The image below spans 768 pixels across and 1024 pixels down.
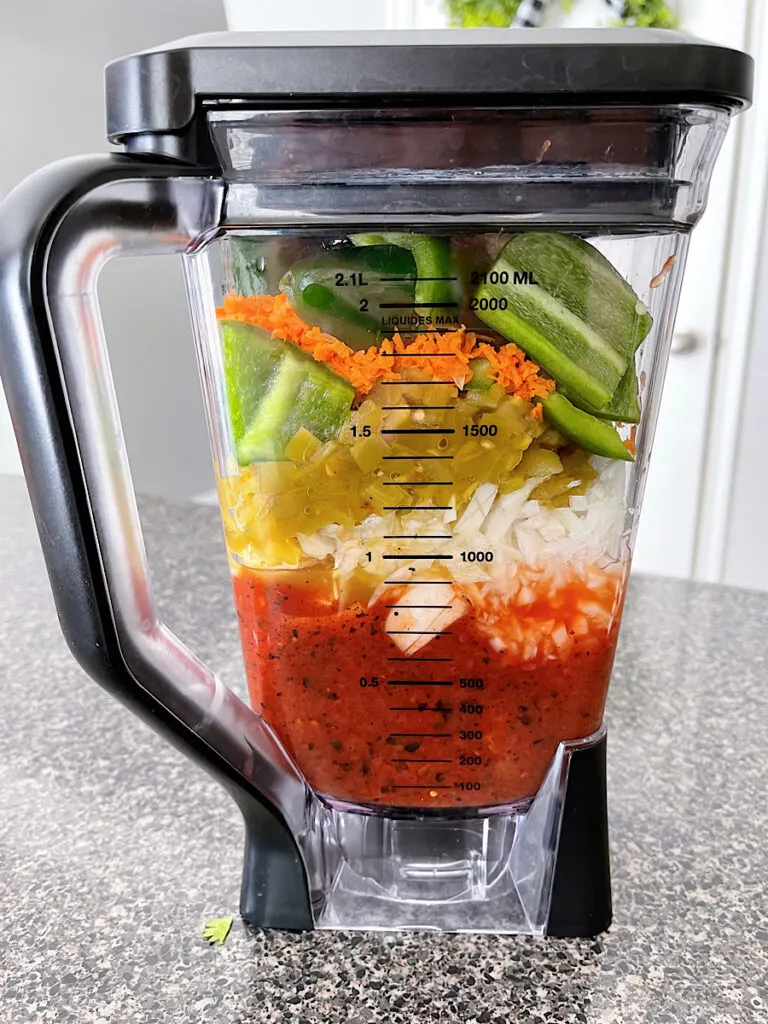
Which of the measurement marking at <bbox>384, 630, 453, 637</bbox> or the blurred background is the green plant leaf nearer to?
the blurred background

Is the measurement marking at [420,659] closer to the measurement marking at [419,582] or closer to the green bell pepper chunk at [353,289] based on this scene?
the measurement marking at [419,582]

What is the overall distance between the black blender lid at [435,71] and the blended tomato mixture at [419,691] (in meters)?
0.21

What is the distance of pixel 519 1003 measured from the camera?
1.44 ft


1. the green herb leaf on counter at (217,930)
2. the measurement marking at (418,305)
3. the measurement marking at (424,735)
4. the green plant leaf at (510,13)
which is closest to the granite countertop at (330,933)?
the green herb leaf on counter at (217,930)

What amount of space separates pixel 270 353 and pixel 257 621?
139 millimetres

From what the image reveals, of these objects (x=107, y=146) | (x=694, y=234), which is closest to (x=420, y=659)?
(x=694, y=234)

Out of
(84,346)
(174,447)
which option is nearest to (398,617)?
(84,346)

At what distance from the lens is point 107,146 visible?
211 centimetres

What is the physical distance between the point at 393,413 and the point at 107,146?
1984 millimetres

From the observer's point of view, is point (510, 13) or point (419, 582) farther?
point (510, 13)

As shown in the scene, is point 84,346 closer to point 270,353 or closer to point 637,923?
point 270,353

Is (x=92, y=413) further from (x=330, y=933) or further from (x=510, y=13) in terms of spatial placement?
(x=510, y=13)

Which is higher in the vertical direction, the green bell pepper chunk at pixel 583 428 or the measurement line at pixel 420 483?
the green bell pepper chunk at pixel 583 428

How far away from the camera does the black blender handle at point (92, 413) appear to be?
338 millimetres
